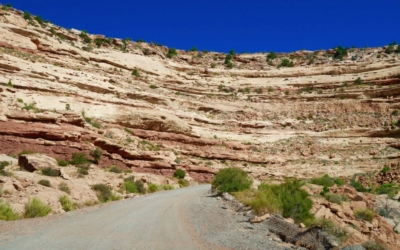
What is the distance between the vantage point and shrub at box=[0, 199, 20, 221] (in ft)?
32.0

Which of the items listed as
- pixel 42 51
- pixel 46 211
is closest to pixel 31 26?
pixel 42 51

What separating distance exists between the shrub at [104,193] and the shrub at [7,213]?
18.1 feet

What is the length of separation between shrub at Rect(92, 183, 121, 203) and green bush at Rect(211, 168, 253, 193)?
6105 millimetres

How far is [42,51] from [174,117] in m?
17.1

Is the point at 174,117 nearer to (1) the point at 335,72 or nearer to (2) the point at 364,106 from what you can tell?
(2) the point at 364,106

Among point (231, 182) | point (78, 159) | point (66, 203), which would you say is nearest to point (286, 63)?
point (231, 182)

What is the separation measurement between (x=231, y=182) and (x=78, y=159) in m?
10.2

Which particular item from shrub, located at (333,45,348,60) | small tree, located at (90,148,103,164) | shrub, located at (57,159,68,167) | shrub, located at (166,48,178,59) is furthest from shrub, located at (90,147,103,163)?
shrub, located at (333,45,348,60)

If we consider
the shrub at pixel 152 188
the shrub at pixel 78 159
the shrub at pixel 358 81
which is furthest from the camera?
the shrub at pixel 358 81

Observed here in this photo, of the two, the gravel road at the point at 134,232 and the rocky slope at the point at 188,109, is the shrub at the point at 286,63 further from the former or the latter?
the gravel road at the point at 134,232

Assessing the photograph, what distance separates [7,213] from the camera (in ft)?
32.6

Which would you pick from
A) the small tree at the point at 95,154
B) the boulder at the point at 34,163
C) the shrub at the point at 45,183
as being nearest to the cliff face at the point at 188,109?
the small tree at the point at 95,154

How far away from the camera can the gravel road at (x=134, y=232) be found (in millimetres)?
7141

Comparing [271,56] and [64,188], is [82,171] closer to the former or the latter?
[64,188]
